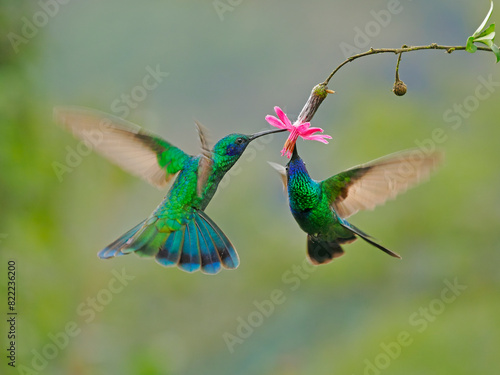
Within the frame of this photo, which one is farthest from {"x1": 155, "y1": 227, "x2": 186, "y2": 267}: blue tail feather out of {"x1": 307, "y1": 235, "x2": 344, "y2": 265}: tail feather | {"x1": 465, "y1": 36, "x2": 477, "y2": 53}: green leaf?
{"x1": 465, "y1": 36, "x2": 477, "y2": 53}: green leaf

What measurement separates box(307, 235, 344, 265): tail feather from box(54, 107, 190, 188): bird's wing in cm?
38

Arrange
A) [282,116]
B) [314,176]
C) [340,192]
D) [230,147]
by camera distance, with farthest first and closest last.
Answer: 1. [314,176]
2. [340,192]
3. [230,147]
4. [282,116]

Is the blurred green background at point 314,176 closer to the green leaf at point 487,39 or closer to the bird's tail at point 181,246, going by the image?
the bird's tail at point 181,246

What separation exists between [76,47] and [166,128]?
69cm

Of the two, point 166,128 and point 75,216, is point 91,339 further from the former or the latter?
point 166,128

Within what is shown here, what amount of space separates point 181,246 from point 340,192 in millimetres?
386

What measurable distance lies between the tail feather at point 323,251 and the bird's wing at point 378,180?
0.08 meters

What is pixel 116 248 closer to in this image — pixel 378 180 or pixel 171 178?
pixel 171 178

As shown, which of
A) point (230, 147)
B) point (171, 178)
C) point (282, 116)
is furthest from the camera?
point (171, 178)

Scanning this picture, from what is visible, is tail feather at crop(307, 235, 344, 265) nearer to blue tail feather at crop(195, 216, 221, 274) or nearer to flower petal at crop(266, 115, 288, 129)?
blue tail feather at crop(195, 216, 221, 274)

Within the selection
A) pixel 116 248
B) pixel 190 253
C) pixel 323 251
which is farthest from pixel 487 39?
pixel 116 248

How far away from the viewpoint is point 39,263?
236 centimetres

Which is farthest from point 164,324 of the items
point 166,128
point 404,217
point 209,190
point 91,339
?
point 209,190

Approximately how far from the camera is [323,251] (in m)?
1.45
